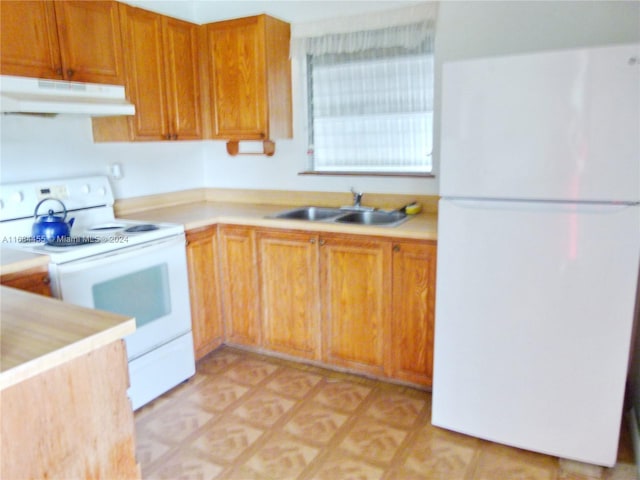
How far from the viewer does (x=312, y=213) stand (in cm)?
315

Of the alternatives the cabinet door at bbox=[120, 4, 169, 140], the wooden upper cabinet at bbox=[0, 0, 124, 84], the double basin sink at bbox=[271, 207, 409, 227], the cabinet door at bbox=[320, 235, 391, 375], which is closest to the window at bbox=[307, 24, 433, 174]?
the double basin sink at bbox=[271, 207, 409, 227]

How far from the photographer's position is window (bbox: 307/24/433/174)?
2.87 meters

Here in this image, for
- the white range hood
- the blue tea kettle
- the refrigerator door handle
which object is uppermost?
the white range hood

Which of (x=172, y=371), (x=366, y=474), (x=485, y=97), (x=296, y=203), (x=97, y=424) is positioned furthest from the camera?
(x=296, y=203)

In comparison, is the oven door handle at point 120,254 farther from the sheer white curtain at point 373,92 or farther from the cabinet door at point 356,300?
the sheer white curtain at point 373,92

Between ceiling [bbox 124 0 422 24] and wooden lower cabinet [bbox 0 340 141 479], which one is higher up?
ceiling [bbox 124 0 422 24]

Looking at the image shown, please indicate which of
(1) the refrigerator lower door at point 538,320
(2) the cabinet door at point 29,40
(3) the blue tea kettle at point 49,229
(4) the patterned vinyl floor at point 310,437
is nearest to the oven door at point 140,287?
(3) the blue tea kettle at point 49,229

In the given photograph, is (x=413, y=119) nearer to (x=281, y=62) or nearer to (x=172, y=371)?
(x=281, y=62)

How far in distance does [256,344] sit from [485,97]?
1.96 meters

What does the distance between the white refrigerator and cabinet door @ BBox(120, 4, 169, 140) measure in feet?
5.74

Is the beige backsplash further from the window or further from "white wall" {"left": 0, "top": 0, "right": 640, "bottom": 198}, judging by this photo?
the window

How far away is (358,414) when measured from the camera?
2.42 m

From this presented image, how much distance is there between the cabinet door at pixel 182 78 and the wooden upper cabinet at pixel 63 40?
0.37 meters

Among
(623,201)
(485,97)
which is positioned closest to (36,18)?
(485,97)
